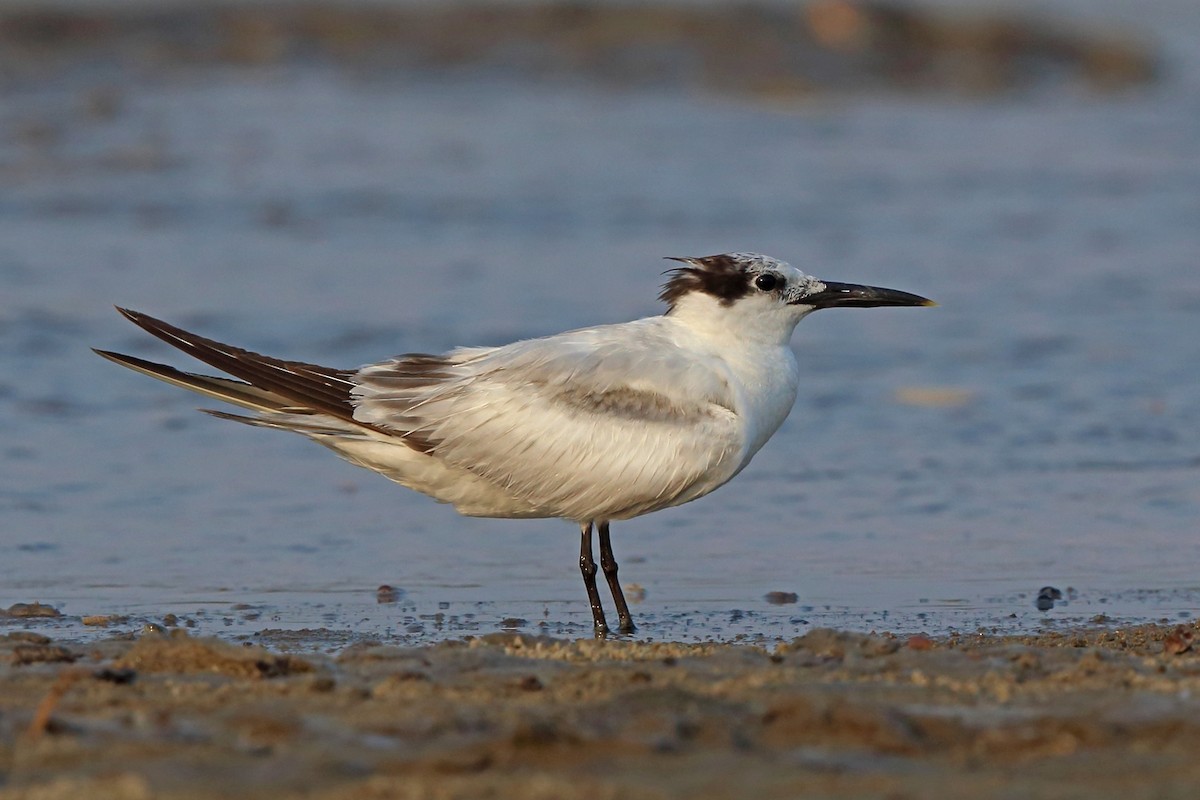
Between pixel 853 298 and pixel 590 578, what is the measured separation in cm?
136

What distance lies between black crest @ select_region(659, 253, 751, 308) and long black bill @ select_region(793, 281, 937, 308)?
0.73 ft

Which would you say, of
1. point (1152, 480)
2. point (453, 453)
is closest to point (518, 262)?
point (1152, 480)

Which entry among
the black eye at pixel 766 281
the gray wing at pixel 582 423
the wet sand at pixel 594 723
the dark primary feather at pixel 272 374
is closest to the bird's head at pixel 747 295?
the black eye at pixel 766 281

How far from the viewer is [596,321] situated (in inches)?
385

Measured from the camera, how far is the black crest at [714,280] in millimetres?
5926

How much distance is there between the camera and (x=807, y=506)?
7.13m

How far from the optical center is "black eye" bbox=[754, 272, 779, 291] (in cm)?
597

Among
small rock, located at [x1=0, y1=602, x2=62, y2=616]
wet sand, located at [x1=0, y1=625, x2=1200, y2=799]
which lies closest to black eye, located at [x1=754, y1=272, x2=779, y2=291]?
wet sand, located at [x1=0, y1=625, x2=1200, y2=799]

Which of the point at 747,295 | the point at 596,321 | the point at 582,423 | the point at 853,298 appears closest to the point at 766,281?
the point at 747,295

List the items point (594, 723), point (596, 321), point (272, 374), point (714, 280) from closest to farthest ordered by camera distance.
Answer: point (594, 723), point (272, 374), point (714, 280), point (596, 321)

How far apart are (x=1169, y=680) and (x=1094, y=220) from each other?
8.97 meters

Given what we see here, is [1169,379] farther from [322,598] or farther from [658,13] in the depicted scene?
[658,13]

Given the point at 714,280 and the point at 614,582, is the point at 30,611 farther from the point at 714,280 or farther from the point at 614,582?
the point at 714,280

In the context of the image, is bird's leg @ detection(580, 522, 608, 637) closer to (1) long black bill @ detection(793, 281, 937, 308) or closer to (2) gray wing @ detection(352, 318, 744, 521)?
(2) gray wing @ detection(352, 318, 744, 521)
